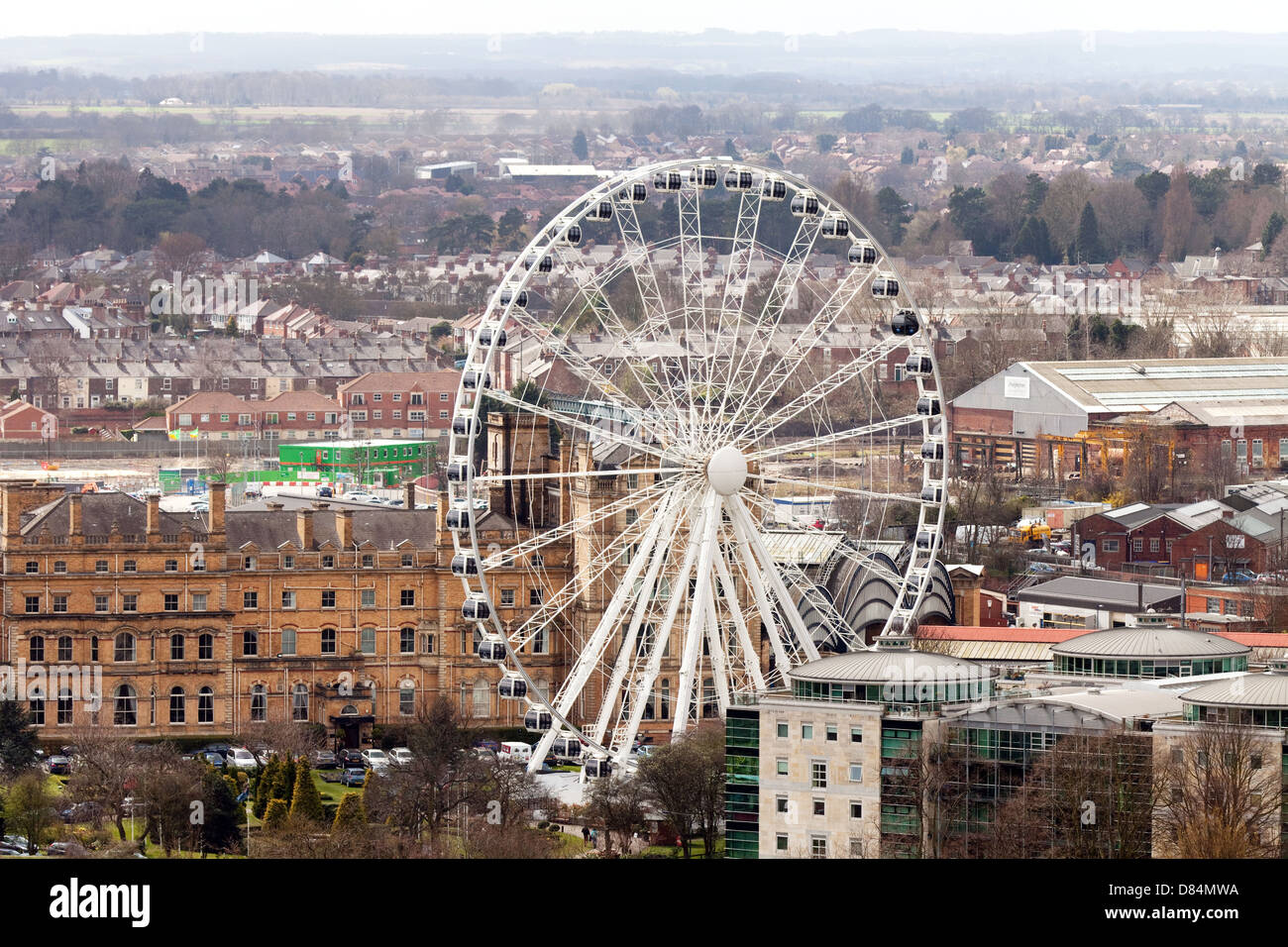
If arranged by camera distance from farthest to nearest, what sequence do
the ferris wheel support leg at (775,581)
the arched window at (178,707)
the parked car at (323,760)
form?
the arched window at (178,707), the parked car at (323,760), the ferris wheel support leg at (775,581)

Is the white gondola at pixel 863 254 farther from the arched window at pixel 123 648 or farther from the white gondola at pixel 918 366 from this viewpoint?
the arched window at pixel 123 648

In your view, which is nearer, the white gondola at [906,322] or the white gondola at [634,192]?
the white gondola at [634,192]

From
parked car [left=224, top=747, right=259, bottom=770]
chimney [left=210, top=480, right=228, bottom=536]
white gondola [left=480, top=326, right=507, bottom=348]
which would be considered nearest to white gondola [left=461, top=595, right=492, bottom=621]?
white gondola [left=480, top=326, right=507, bottom=348]

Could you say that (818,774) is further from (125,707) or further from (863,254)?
(125,707)

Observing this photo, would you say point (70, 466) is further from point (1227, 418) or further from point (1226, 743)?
point (1226, 743)

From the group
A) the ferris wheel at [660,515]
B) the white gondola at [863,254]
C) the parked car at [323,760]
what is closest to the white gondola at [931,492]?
the ferris wheel at [660,515]
